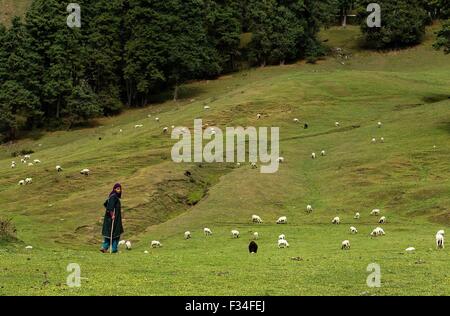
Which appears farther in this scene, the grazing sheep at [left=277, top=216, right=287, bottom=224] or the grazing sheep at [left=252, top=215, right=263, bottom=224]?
the grazing sheep at [left=252, top=215, right=263, bottom=224]

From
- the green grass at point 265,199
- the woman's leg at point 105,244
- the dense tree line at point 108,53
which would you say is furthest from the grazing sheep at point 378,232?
the dense tree line at point 108,53

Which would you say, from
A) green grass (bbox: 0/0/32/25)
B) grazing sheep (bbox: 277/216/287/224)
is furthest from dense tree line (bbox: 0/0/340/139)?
grazing sheep (bbox: 277/216/287/224)

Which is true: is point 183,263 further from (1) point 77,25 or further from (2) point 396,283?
(1) point 77,25

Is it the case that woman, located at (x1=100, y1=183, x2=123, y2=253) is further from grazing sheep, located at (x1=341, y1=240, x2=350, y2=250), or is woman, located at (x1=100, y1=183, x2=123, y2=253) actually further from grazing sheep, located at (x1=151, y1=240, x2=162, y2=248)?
grazing sheep, located at (x1=341, y1=240, x2=350, y2=250)

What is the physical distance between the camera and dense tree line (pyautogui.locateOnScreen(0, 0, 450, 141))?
103312 mm

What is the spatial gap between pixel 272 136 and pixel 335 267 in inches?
1873

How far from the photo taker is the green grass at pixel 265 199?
22.6 meters

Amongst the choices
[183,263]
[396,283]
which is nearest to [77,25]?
[183,263]

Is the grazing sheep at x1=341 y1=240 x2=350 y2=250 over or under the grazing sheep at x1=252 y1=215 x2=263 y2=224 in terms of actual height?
over

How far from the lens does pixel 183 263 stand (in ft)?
88.8

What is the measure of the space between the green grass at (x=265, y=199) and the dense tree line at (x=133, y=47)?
317 inches

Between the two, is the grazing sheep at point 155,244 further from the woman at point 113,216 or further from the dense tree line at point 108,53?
the dense tree line at point 108,53

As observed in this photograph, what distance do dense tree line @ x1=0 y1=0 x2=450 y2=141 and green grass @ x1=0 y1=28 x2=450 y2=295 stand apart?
26.4 feet

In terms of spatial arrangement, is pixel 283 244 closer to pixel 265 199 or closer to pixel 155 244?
pixel 155 244
